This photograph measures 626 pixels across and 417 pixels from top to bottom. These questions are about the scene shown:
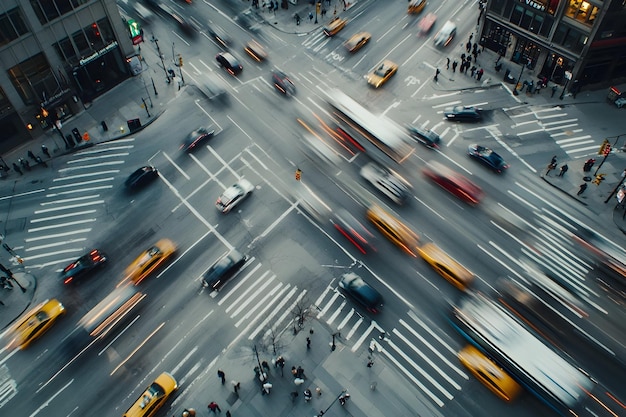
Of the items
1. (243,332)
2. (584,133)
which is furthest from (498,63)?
(243,332)

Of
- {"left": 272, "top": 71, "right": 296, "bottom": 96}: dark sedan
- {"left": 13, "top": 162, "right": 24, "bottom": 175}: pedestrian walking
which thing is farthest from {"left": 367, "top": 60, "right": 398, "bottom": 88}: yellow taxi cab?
Result: {"left": 13, "top": 162, "right": 24, "bottom": 175}: pedestrian walking

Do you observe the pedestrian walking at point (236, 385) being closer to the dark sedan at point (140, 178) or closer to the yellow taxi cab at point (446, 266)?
the yellow taxi cab at point (446, 266)

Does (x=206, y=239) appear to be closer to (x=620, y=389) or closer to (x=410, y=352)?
(x=410, y=352)

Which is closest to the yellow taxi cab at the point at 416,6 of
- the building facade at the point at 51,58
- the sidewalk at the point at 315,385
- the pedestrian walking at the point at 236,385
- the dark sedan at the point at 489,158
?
the dark sedan at the point at 489,158

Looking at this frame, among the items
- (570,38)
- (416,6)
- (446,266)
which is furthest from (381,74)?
(446,266)

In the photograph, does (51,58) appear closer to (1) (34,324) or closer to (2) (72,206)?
(2) (72,206)

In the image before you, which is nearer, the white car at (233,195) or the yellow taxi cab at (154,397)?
the yellow taxi cab at (154,397)
